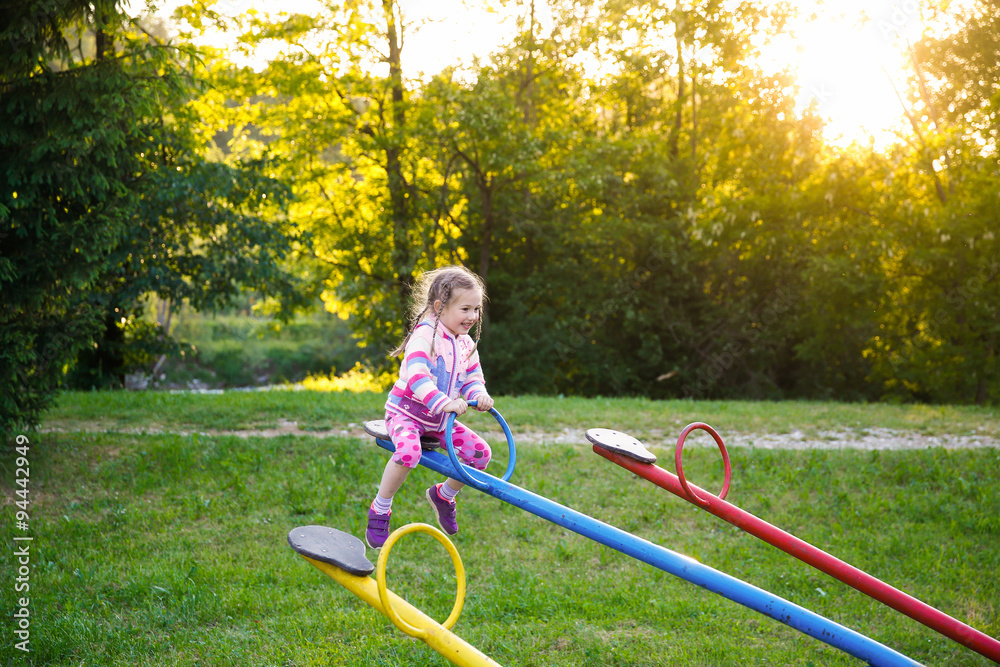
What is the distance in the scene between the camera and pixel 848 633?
8.27 feet

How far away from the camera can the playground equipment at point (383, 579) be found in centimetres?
227

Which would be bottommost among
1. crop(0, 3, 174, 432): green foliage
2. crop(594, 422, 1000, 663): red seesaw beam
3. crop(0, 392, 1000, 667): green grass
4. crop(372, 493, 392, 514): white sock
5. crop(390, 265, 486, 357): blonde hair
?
crop(0, 392, 1000, 667): green grass

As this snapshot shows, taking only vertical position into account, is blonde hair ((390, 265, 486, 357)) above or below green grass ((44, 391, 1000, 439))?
above

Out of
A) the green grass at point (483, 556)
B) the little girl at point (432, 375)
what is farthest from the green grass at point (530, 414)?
Result: the little girl at point (432, 375)

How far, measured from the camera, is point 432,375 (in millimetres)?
3230

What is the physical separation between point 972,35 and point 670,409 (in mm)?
9614

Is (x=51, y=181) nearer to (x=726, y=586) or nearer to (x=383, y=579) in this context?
(x=383, y=579)

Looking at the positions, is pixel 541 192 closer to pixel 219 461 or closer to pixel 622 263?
pixel 622 263

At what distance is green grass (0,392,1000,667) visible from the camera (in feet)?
13.5

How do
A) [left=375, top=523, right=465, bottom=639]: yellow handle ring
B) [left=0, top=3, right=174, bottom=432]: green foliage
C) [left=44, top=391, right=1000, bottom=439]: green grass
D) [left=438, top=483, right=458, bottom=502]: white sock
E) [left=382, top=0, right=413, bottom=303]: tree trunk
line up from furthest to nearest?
1. [left=382, top=0, right=413, bottom=303]: tree trunk
2. [left=44, top=391, right=1000, bottom=439]: green grass
3. [left=0, top=3, right=174, bottom=432]: green foliage
4. [left=438, top=483, right=458, bottom=502]: white sock
5. [left=375, top=523, right=465, bottom=639]: yellow handle ring

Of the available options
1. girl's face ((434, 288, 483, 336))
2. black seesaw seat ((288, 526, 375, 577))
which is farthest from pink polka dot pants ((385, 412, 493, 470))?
black seesaw seat ((288, 526, 375, 577))

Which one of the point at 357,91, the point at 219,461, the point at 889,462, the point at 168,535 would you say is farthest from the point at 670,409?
the point at 357,91

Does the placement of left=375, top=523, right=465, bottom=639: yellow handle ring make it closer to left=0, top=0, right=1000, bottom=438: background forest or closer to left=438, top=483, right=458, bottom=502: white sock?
left=438, top=483, right=458, bottom=502: white sock

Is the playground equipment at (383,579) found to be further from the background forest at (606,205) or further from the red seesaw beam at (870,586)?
the background forest at (606,205)
